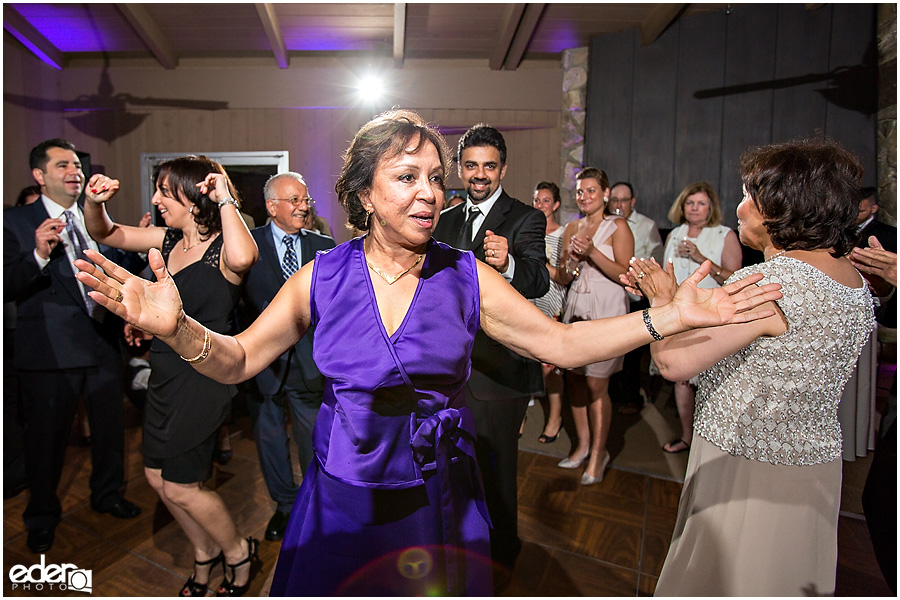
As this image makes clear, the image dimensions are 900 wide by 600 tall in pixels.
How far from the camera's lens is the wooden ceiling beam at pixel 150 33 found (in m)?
5.41

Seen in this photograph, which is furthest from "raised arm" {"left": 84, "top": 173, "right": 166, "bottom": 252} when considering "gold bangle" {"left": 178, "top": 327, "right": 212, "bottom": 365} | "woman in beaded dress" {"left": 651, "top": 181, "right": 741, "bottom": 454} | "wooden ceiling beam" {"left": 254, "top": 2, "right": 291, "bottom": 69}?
"wooden ceiling beam" {"left": 254, "top": 2, "right": 291, "bottom": 69}

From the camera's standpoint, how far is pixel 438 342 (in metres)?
1.28

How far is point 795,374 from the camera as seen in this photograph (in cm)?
130

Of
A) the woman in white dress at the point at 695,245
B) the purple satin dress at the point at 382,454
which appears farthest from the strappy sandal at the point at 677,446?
the purple satin dress at the point at 382,454

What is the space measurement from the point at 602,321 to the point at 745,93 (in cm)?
566

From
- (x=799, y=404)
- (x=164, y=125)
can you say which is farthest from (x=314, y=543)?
(x=164, y=125)

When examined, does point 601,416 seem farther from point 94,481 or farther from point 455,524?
point 94,481

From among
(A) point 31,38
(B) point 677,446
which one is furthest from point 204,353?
(A) point 31,38

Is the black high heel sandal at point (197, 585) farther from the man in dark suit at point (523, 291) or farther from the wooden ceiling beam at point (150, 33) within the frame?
the wooden ceiling beam at point (150, 33)

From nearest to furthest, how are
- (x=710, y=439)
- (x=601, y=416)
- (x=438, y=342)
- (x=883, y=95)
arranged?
(x=438, y=342) → (x=710, y=439) → (x=601, y=416) → (x=883, y=95)

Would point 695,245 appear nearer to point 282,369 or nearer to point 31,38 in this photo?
point 282,369

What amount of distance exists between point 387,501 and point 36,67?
304 inches

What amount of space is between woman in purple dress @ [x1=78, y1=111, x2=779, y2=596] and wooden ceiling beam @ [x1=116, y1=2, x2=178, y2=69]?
218 inches

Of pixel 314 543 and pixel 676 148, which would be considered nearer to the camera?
pixel 314 543
